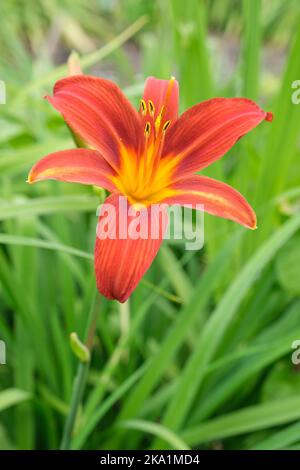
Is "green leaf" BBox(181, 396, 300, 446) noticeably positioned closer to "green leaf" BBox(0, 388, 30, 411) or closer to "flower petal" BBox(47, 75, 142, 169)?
"green leaf" BBox(0, 388, 30, 411)

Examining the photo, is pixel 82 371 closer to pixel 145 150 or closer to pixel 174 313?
pixel 145 150

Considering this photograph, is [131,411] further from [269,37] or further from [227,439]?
[269,37]

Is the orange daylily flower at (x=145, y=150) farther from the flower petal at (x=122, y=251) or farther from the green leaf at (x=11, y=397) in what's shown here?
the green leaf at (x=11, y=397)

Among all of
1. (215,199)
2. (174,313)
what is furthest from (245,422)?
(215,199)

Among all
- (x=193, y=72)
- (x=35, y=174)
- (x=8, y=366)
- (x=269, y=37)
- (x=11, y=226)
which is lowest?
(x=35, y=174)

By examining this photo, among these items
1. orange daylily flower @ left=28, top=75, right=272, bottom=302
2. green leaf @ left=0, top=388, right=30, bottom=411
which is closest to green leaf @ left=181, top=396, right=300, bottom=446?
green leaf @ left=0, top=388, right=30, bottom=411

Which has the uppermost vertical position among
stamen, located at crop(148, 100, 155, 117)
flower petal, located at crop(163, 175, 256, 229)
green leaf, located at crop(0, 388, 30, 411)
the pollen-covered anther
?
stamen, located at crop(148, 100, 155, 117)

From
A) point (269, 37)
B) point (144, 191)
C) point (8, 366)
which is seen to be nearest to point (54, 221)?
point (8, 366)
